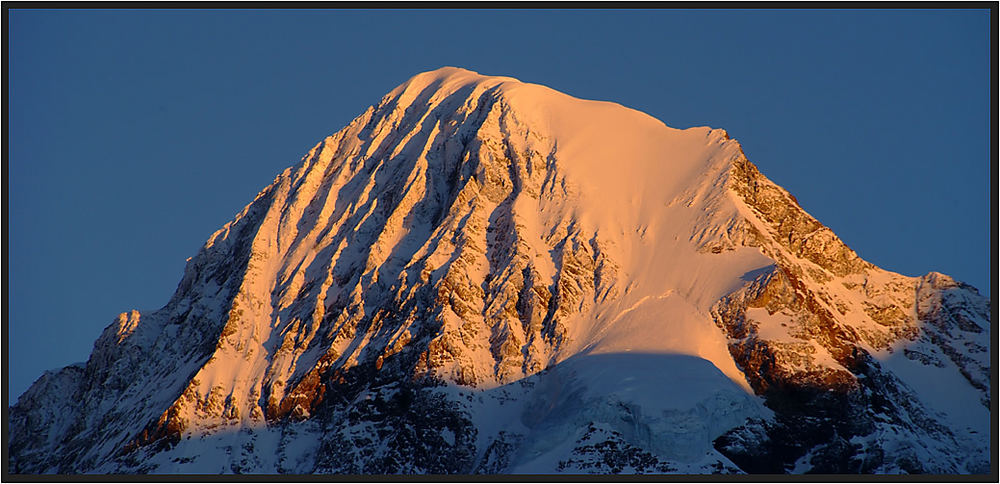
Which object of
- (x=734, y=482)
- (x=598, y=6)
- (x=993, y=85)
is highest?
(x=598, y=6)

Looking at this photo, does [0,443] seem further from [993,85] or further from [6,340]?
[993,85]

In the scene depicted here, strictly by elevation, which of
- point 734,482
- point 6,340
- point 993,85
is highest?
point 993,85

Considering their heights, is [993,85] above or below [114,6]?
below

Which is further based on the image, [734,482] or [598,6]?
[734,482]

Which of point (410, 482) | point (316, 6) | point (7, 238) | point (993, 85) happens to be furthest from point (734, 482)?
point (7, 238)

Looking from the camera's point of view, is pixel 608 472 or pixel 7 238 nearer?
pixel 7 238

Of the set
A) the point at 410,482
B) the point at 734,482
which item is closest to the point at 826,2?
the point at 734,482

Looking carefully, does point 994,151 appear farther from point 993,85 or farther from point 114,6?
point 114,6

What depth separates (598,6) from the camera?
13488 cm

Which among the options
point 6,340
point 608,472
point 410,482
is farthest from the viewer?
point 608,472

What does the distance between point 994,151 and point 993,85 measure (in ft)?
18.0

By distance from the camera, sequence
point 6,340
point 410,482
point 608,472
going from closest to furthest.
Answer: point 6,340 < point 410,482 < point 608,472

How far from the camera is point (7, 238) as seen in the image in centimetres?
13025

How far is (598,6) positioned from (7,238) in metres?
46.0
